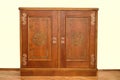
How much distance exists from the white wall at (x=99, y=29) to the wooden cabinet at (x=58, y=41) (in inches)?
19.3

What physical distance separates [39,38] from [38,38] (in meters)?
0.02

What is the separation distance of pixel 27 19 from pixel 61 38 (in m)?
0.73

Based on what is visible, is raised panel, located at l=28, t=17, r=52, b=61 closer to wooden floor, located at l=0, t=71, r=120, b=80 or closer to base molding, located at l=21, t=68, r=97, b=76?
base molding, located at l=21, t=68, r=97, b=76

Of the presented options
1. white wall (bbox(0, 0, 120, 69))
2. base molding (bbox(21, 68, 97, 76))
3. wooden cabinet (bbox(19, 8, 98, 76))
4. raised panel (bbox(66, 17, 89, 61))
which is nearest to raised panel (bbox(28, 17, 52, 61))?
wooden cabinet (bbox(19, 8, 98, 76))

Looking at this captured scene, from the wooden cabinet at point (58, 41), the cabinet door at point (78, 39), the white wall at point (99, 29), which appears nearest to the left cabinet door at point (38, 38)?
the wooden cabinet at point (58, 41)

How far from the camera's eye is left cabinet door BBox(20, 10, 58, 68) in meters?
4.62

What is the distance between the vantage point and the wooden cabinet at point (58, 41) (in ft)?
15.1

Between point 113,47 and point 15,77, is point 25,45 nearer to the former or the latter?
point 15,77

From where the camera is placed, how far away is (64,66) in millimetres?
4711

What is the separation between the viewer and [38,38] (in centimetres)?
466

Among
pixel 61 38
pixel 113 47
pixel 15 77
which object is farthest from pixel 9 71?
pixel 113 47

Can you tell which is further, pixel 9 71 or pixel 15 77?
pixel 9 71

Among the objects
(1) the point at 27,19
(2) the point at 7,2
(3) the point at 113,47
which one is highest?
(2) the point at 7,2

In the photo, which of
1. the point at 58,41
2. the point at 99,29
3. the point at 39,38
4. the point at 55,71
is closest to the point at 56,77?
the point at 55,71
